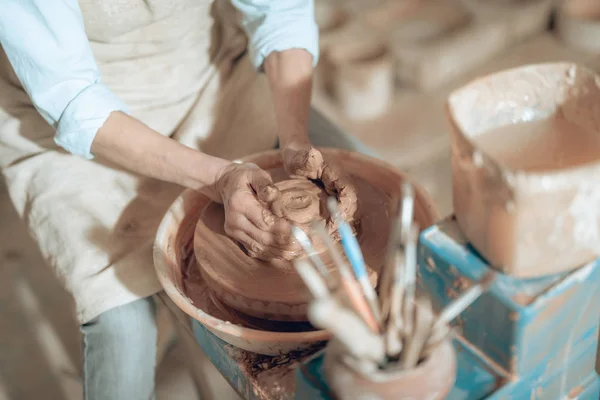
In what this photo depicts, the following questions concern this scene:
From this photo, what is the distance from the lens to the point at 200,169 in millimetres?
1412

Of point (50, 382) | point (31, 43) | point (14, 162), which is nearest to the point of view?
point (31, 43)

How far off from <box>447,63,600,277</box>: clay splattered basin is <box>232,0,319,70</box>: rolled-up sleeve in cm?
76

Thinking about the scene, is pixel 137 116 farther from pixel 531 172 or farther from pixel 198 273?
pixel 531 172

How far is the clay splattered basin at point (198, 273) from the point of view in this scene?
3.74ft

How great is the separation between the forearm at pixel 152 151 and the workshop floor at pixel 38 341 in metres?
0.93

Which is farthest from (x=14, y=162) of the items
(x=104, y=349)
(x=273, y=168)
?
(x=273, y=168)

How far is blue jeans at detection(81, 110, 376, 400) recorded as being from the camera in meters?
1.47

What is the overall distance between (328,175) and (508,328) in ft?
1.82

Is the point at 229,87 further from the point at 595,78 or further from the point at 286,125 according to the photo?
the point at 595,78

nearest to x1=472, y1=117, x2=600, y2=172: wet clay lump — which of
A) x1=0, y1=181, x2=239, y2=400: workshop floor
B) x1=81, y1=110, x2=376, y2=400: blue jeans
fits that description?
x1=81, y1=110, x2=376, y2=400: blue jeans

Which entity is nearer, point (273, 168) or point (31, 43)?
point (31, 43)

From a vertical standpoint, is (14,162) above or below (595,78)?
below

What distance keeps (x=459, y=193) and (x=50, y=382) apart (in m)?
1.99

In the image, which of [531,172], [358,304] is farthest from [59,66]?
[531,172]
